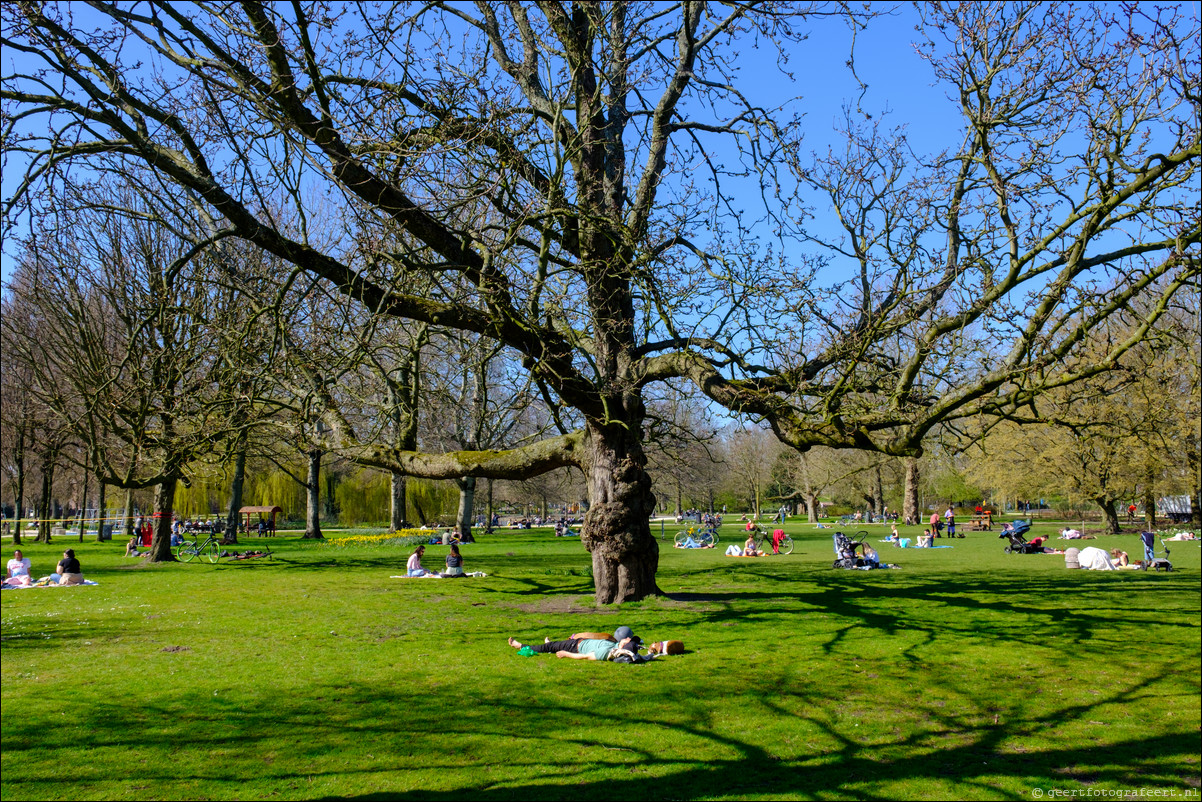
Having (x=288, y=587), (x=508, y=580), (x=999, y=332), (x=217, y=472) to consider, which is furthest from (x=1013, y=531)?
(x=217, y=472)

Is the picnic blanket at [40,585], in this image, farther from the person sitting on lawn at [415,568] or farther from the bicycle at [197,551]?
the person sitting on lawn at [415,568]

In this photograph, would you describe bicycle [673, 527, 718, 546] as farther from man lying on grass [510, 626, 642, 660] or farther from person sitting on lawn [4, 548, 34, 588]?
man lying on grass [510, 626, 642, 660]

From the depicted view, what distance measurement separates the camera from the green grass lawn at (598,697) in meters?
5.56

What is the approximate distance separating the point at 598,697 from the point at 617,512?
4767 millimetres

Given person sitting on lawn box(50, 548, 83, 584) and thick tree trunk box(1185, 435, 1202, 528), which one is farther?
thick tree trunk box(1185, 435, 1202, 528)

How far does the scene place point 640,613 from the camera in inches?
470

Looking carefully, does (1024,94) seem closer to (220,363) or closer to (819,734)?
(819,734)

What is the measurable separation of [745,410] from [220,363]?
8.24 metres

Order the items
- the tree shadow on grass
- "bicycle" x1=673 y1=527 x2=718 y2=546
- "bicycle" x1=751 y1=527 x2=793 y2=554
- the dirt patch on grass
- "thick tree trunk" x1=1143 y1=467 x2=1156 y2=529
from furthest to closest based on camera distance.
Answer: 1. "bicycle" x1=673 y1=527 x2=718 y2=546
2. "thick tree trunk" x1=1143 y1=467 x2=1156 y2=529
3. "bicycle" x1=751 y1=527 x2=793 y2=554
4. the dirt patch on grass
5. the tree shadow on grass

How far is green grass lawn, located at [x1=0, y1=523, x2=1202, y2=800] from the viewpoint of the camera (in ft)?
18.2

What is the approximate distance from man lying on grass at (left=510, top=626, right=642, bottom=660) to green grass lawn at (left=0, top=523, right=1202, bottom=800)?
26 centimetres

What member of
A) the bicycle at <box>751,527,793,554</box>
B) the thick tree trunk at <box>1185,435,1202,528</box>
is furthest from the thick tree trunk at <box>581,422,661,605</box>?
the thick tree trunk at <box>1185,435,1202,528</box>

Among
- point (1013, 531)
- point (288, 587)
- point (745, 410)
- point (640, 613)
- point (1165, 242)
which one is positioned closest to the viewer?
point (1165, 242)

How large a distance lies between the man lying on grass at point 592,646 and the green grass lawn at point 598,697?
0.85 feet
